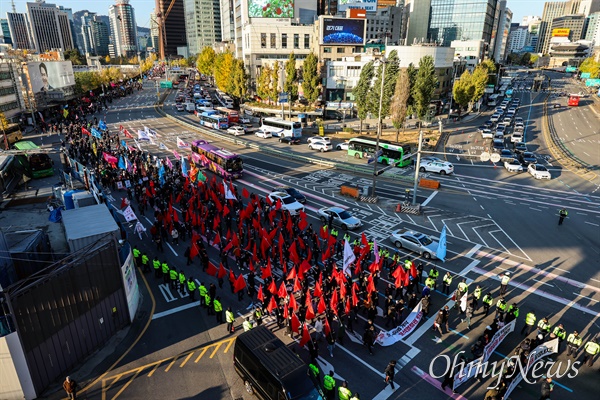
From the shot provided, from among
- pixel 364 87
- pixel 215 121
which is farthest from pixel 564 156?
pixel 215 121

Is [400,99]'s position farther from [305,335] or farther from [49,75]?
[49,75]

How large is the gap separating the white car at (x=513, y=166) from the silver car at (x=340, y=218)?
2364 cm

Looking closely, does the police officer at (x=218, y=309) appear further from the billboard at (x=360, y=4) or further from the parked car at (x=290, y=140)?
the billboard at (x=360, y=4)

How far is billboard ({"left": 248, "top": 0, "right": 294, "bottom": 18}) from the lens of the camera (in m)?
89.1

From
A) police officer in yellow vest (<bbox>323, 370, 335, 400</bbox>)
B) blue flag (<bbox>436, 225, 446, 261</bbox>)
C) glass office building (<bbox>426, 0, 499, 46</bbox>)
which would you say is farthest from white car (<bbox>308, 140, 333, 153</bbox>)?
glass office building (<bbox>426, 0, 499, 46</bbox>)

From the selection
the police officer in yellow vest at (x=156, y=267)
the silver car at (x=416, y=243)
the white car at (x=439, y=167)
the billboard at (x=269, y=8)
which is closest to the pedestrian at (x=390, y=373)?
the silver car at (x=416, y=243)

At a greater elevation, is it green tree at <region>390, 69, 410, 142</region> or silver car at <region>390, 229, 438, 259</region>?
green tree at <region>390, 69, 410, 142</region>

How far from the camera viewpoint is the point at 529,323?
16.1 metres

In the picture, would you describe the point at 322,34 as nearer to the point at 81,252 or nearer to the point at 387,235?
the point at 387,235

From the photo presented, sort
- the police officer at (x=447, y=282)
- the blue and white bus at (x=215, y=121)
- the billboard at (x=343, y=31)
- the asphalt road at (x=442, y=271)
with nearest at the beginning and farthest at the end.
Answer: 1. the asphalt road at (x=442, y=271)
2. the police officer at (x=447, y=282)
3. the blue and white bus at (x=215, y=121)
4. the billboard at (x=343, y=31)

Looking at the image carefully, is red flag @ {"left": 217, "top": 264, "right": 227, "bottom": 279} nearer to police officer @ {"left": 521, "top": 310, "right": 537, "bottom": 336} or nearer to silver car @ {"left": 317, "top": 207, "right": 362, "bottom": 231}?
silver car @ {"left": 317, "top": 207, "right": 362, "bottom": 231}

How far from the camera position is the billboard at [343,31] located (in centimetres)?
7881

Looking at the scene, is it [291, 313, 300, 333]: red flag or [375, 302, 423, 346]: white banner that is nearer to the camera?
[375, 302, 423, 346]: white banner

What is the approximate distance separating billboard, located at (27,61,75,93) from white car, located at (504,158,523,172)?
7993 centimetres
